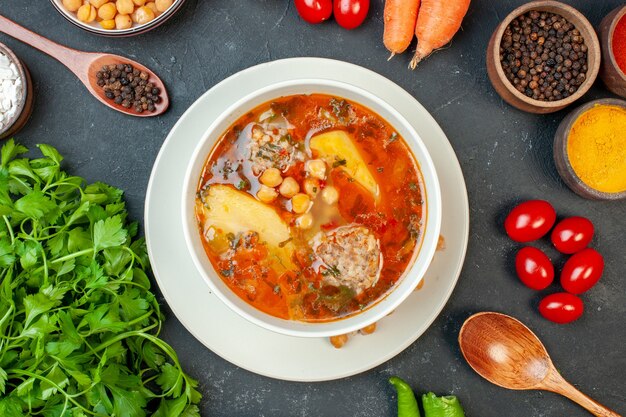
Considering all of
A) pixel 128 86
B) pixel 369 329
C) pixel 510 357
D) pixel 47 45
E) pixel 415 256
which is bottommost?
pixel 510 357

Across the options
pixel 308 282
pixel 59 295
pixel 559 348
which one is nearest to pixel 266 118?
pixel 308 282

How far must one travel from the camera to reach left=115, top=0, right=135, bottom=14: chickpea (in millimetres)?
2779

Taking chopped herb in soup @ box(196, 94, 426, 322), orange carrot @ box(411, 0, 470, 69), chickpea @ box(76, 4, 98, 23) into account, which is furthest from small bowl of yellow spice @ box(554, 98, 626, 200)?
chickpea @ box(76, 4, 98, 23)

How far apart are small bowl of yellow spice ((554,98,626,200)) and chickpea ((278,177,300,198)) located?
1211 mm

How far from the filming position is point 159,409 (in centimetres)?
270

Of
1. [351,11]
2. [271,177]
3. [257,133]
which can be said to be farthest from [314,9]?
[271,177]

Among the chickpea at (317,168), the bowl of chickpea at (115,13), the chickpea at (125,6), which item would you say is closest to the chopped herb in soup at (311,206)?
the chickpea at (317,168)

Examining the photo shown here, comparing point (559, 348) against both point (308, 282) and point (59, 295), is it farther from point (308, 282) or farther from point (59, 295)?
point (59, 295)

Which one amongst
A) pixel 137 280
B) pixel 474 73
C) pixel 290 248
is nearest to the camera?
pixel 290 248

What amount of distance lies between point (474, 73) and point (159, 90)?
1.50m

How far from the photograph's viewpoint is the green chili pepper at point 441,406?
273cm

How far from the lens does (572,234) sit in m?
2.75

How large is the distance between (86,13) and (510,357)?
2.53 metres

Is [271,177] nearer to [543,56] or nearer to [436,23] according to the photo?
[436,23]
